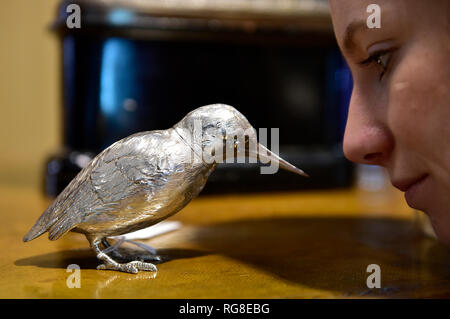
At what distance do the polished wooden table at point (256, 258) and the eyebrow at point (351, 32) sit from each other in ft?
0.86

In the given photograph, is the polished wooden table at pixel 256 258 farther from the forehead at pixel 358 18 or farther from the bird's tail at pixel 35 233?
the forehead at pixel 358 18

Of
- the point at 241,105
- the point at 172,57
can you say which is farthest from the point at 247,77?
the point at 172,57

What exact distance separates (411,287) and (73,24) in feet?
2.96

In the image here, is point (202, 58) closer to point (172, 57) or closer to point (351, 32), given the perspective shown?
Result: point (172, 57)

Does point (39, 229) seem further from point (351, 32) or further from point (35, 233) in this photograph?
point (351, 32)

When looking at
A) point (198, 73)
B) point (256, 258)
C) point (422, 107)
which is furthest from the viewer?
point (198, 73)

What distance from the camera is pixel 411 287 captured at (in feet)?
1.75

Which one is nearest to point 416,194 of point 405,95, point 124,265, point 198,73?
point 405,95

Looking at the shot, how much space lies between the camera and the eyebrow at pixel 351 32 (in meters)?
0.56

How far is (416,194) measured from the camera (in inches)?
22.5

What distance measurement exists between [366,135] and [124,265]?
1.03 feet

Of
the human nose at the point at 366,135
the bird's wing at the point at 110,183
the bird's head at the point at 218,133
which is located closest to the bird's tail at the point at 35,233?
the bird's wing at the point at 110,183
